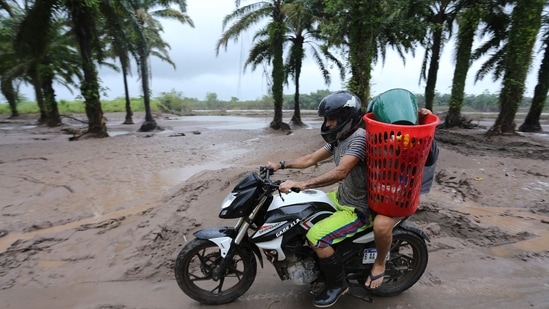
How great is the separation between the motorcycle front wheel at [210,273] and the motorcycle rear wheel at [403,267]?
3.69 ft

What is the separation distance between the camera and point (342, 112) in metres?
2.35

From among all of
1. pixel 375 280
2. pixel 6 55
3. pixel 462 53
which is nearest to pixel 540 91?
pixel 462 53

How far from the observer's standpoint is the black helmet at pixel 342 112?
2.35 metres

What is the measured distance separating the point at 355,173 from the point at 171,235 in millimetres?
2596

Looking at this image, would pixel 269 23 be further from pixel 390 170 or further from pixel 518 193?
pixel 390 170

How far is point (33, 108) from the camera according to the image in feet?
107

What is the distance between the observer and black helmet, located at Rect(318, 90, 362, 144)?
7.71 feet

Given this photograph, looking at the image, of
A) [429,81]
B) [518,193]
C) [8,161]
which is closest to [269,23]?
[429,81]

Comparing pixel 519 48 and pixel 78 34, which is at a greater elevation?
pixel 78 34

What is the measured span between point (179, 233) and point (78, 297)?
1.30m

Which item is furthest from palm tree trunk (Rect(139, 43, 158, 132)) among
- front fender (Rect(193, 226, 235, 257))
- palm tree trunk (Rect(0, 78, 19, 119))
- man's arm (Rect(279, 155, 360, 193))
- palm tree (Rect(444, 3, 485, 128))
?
man's arm (Rect(279, 155, 360, 193))

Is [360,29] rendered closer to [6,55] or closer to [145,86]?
[145,86]

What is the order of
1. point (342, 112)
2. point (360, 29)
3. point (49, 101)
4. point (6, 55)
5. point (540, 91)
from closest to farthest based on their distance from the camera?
point (342, 112), point (360, 29), point (540, 91), point (6, 55), point (49, 101)

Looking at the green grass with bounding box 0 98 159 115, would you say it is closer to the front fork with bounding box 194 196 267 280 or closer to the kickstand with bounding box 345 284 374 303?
the front fork with bounding box 194 196 267 280
